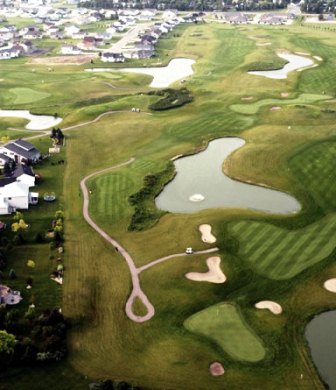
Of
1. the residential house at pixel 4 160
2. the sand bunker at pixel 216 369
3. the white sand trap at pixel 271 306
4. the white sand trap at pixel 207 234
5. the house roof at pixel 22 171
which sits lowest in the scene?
the residential house at pixel 4 160

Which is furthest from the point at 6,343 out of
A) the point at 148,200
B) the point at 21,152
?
the point at 21,152

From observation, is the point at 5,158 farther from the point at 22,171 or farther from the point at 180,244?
the point at 180,244

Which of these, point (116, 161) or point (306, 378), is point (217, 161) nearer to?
point (116, 161)

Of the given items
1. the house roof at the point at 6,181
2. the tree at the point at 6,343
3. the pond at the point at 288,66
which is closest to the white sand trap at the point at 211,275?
the tree at the point at 6,343

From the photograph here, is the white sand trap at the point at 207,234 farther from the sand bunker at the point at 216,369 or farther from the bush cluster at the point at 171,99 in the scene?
the bush cluster at the point at 171,99

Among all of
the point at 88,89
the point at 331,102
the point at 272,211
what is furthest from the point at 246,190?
the point at 88,89

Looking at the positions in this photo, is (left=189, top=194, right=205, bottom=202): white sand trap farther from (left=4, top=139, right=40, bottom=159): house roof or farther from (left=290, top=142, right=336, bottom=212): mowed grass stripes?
(left=4, top=139, right=40, bottom=159): house roof
